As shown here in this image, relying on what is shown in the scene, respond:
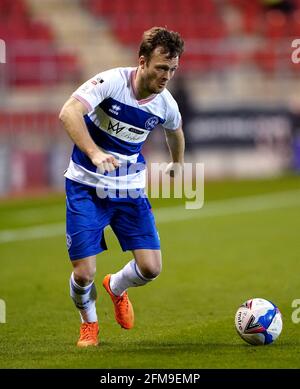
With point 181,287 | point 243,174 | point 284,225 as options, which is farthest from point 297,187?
point 181,287

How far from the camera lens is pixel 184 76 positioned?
75.5ft

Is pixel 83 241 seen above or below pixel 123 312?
above

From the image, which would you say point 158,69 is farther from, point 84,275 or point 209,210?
point 209,210

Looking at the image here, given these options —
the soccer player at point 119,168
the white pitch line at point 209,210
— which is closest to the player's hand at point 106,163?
the soccer player at point 119,168

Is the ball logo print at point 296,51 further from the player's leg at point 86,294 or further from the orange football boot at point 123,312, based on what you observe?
the player's leg at point 86,294

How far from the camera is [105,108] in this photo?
7.11m

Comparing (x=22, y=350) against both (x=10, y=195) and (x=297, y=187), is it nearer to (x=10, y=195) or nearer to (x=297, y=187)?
(x=10, y=195)

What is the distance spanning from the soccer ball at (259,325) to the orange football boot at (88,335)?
1.06m

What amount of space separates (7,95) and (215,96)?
16.8ft

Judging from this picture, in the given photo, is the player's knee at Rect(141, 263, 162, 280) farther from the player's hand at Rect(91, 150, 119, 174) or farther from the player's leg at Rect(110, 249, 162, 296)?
the player's hand at Rect(91, 150, 119, 174)

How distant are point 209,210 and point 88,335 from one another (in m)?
10.6

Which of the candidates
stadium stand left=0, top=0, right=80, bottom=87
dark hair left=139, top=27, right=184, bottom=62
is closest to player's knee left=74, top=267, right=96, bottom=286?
dark hair left=139, top=27, right=184, bottom=62

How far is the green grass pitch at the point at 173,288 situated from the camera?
6.76 metres

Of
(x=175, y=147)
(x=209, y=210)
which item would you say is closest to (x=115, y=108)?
(x=175, y=147)
